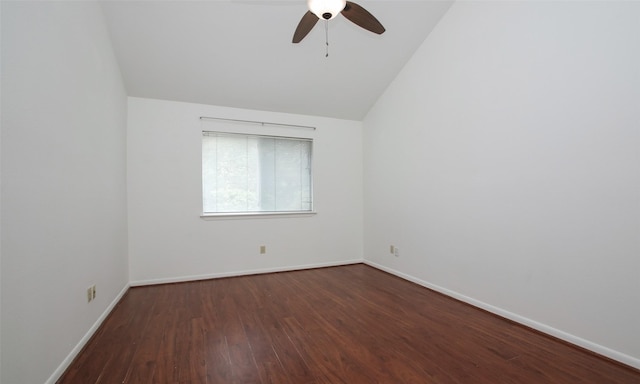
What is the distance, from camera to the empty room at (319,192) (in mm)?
1648

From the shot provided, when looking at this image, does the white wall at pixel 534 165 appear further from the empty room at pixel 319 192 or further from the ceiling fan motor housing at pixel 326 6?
the ceiling fan motor housing at pixel 326 6

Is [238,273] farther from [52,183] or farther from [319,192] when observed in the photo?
[52,183]

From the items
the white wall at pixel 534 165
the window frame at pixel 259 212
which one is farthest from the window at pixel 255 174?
the white wall at pixel 534 165

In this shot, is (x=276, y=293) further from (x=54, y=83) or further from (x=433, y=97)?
(x=433, y=97)

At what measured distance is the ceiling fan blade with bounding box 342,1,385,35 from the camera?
1.96m

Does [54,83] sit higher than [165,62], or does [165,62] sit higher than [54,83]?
[165,62]

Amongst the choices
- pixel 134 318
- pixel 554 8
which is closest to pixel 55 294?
pixel 134 318

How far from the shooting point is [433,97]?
10.5ft

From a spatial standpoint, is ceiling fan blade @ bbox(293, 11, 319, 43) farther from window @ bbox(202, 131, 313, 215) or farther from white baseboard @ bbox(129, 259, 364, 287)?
white baseboard @ bbox(129, 259, 364, 287)

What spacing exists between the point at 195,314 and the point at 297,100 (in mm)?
2857

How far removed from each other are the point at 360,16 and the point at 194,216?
2905 mm

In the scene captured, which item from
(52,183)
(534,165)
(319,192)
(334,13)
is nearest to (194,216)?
(319,192)

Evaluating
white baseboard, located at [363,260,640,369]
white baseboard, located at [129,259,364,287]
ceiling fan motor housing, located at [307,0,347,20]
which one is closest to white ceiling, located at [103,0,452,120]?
ceiling fan motor housing, located at [307,0,347,20]

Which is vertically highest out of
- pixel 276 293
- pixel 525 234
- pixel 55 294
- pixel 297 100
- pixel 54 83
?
pixel 297 100
